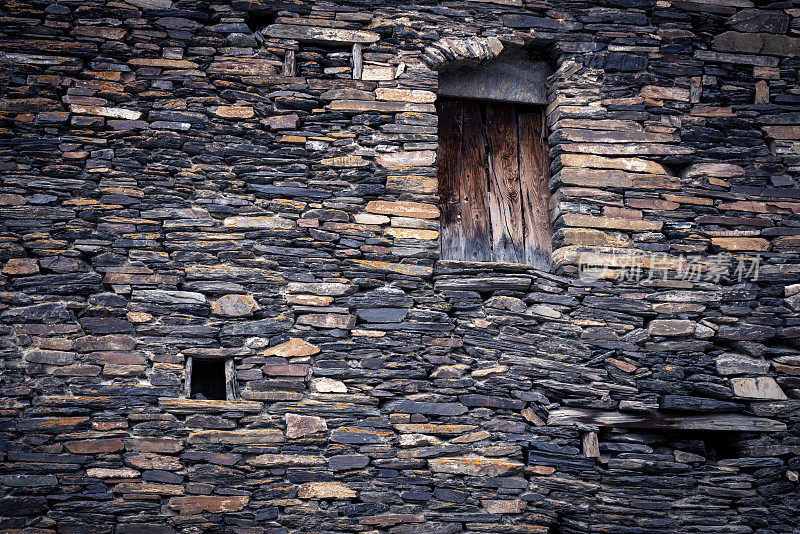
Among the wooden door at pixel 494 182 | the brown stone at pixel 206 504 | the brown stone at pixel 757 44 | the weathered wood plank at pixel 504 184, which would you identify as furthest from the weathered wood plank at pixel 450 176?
the brown stone at pixel 206 504

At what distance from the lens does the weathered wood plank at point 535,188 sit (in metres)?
5.23

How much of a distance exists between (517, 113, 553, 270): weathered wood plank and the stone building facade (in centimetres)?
14

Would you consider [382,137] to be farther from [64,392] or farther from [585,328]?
[64,392]

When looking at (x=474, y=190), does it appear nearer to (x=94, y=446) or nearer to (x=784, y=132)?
(x=784, y=132)

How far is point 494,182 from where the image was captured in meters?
5.30

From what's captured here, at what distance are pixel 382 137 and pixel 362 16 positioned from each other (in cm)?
82

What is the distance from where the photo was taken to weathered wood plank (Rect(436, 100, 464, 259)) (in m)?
5.17

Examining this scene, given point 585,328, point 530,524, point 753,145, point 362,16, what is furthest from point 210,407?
point 753,145

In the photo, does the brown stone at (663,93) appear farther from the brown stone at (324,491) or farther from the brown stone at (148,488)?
the brown stone at (148,488)

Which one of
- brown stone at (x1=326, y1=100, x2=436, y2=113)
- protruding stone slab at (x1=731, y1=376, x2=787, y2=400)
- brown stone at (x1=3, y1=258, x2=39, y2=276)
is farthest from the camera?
brown stone at (x1=326, y1=100, x2=436, y2=113)

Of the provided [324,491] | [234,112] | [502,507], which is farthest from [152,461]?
[234,112]

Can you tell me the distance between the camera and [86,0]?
4.89 metres

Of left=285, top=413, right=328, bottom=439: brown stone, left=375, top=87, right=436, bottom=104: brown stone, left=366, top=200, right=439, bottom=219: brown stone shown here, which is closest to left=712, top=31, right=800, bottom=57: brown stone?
left=375, top=87, right=436, bottom=104: brown stone

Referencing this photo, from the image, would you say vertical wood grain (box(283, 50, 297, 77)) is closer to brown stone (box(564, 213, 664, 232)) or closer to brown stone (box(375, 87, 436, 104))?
brown stone (box(375, 87, 436, 104))
